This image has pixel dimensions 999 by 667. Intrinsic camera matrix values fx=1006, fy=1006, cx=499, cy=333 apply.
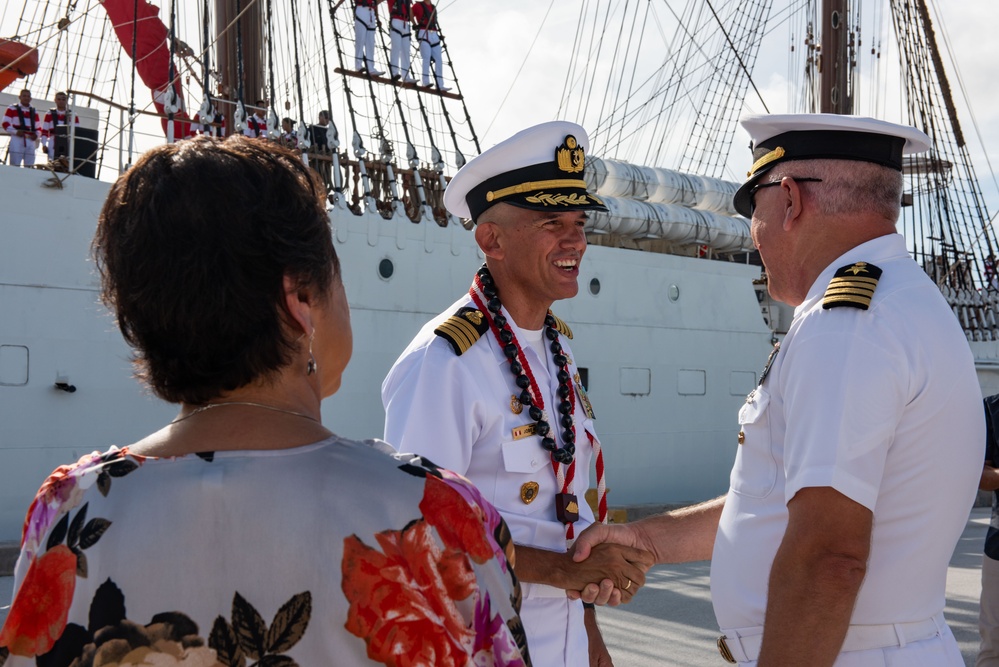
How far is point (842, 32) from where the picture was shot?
47.0 feet

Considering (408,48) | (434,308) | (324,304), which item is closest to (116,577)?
(324,304)

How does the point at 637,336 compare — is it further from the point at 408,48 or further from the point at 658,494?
the point at 408,48

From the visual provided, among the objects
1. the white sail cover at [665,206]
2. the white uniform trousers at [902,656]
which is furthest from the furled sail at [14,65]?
the white uniform trousers at [902,656]

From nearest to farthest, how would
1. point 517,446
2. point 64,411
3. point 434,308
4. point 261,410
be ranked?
point 261,410
point 517,446
point 64,411
point 434,308

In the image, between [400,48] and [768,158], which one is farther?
[400,48]

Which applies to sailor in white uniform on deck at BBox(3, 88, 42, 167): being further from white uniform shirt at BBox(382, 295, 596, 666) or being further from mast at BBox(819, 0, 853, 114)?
mast at BBox(819, 0, 853, 114)

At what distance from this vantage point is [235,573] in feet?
3.68

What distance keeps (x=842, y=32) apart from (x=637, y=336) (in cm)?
555

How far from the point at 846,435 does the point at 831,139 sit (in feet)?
2.03

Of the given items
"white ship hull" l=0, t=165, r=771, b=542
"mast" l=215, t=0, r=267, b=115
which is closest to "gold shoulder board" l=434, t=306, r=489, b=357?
"white ship hull" l=0, t=165, r=771, b=542

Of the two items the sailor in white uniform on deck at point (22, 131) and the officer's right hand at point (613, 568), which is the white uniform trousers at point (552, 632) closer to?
the officer's right hand at point (613, 568)

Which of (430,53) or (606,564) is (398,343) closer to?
(430,53)

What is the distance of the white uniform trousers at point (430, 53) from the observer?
1447cm

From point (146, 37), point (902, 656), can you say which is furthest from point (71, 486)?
point (146, 37)
